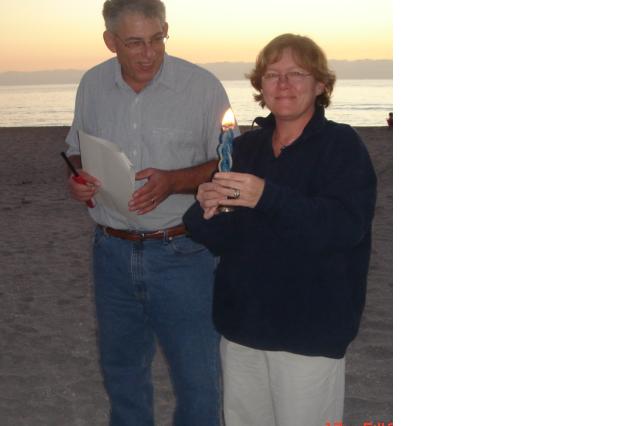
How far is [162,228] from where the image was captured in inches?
115

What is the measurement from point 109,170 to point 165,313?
619mm

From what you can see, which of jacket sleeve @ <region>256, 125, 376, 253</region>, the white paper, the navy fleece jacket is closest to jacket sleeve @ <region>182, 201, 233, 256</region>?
the navy fleece jacket

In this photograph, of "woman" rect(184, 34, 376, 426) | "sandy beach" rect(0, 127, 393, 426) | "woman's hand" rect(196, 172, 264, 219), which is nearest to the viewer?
"woman's hand" rect(196, 172, 264, 219)

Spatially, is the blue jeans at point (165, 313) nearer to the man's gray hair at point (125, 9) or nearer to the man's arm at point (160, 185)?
the man's arm at point (160, 185)

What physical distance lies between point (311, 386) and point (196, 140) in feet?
3.83

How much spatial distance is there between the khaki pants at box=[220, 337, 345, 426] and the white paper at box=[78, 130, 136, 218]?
730 millimetres

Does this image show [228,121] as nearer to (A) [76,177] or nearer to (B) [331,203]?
(B) [331,203]

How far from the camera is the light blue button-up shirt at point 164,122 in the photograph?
2877 mm

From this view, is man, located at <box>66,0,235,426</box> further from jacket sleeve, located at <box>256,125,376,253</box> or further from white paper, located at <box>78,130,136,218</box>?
jacket sleeve, located at <box>256,125,376,253</box>

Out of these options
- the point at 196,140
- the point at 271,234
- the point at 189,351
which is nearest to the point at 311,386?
the point at 271,234

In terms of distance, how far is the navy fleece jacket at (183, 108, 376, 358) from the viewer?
2121mm
